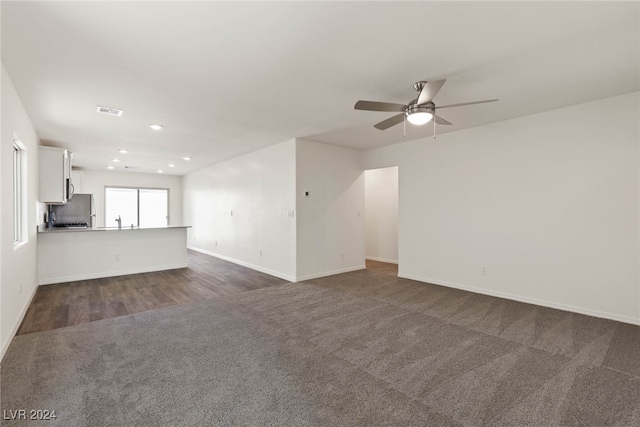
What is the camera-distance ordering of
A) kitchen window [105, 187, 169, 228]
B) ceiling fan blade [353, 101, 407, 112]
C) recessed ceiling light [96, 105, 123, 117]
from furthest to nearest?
kitchen window [105, 187, 169, 228]
recessed ceiling light [96, 105, 123, 117]
ceiling fan blade [353, 101, 407, 112]

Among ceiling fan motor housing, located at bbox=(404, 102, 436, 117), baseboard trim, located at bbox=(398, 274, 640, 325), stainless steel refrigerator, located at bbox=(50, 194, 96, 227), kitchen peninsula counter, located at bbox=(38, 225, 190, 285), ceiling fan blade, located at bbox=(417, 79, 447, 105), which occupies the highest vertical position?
ceiling fan blade, located at bbox=(417, 79, 447, 105)

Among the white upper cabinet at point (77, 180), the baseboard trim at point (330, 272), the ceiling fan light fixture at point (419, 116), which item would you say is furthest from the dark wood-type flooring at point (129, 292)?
the ceiling fan light fixture at point (419, 116)

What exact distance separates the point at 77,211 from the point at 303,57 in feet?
27.5

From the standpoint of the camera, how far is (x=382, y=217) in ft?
24.3

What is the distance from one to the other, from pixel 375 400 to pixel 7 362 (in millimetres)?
3031

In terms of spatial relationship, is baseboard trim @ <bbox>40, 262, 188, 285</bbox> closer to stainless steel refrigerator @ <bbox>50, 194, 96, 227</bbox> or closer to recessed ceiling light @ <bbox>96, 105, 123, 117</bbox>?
stainless steel refrigerator @ <bbox>50, 194, 96, 227</bbox>

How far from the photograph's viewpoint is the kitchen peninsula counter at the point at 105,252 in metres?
5.17

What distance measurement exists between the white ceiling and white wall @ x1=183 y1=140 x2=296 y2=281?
1.63 metres

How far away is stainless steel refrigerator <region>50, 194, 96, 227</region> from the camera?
7245 millimetres

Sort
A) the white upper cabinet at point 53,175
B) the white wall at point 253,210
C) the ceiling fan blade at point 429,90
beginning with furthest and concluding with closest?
the white wall at point 253,210, the white upper cabinet at point 53,175, the ceiling fan blade at point 429,90

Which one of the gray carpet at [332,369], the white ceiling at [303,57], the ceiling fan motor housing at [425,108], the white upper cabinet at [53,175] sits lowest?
the gray carpet at [332,369]

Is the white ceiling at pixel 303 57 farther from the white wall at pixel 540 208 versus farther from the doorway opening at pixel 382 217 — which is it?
the doorway opening at pixel 382 217

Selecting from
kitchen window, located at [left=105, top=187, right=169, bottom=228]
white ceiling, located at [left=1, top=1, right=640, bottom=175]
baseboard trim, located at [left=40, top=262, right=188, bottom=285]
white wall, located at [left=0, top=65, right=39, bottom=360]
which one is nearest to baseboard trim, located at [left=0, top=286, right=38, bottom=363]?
white wall, located at [left=0, top=65, right=39, bottom=360]

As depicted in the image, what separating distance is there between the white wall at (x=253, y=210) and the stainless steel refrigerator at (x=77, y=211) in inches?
113
